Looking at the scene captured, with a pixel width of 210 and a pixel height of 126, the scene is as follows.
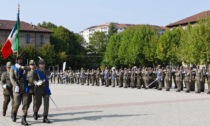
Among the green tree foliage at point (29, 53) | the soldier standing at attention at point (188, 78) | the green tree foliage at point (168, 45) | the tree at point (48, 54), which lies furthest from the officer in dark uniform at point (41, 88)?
the tree at point (48, 54)

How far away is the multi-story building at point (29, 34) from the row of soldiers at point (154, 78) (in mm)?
42605

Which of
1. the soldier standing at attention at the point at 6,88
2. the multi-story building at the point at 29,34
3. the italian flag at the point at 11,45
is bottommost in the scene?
the soldier standing at attention at the point at 6,88

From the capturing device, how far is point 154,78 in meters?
29.1

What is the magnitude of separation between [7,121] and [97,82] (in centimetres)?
2587

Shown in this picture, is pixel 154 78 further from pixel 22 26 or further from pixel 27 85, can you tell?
pixel 22 26

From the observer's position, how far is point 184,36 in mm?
65125

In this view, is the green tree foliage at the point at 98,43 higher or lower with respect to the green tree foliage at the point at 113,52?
higher

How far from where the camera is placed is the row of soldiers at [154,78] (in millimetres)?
24889

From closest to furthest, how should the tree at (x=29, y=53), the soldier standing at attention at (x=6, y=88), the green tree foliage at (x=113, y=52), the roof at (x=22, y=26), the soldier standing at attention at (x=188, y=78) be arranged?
1. the soldier standing at attention at (x=6, y=88)
2. the soldier standing at attention at (x=188, y=78)
3. the tree at (x=29, y=53)
4. the roof at (x=22, y=26)
5. the green tree foliage at (x=113, y=52)

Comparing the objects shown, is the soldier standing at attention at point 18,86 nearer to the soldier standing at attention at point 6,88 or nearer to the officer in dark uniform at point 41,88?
the officer in dark uniform at point 41,88

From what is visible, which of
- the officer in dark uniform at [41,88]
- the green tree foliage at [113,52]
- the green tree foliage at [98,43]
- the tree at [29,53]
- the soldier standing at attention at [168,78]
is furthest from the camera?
the green tree foliage at [98,43]

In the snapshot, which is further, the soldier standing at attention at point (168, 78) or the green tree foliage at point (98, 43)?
the green tree foliage at point (98, 43)

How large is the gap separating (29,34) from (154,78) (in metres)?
57.9

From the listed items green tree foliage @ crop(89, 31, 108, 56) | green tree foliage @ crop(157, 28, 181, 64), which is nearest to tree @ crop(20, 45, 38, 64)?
green tree foliage @ crop(157, 28, 181, 64)
